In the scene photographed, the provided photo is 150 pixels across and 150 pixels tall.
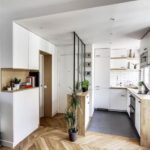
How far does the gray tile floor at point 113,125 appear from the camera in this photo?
316 cm

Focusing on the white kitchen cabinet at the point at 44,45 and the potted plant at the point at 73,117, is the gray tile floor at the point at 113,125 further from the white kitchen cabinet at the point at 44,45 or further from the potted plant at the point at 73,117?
the white kitchen cabinet at the point at 44,45

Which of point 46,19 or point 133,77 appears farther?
point 133,77

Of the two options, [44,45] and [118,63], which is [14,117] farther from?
[118,63]

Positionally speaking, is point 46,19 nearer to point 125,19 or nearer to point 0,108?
point 125,19

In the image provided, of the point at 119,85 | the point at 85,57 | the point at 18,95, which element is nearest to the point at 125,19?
the point at 85,57

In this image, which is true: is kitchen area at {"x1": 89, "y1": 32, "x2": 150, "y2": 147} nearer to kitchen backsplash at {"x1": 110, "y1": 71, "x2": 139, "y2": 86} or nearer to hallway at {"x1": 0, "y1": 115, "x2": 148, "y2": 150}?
kitchen backsplash at {"x1": 110, "y1": 71, "x2": 139, "y2": 86}

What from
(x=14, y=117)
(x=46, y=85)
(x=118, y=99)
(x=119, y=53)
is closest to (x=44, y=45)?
(x=46, y=85)

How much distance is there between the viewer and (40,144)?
103 inches

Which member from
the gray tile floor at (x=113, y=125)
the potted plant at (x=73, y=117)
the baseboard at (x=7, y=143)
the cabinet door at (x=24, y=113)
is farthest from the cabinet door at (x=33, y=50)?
the gray tile floor at (x=113, y=125)

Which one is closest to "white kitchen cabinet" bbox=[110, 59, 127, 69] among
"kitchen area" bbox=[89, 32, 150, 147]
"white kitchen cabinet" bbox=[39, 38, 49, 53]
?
"kitchen area" bbox=[89, 32, 150, 147]

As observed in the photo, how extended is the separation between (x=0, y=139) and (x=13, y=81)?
1.18m

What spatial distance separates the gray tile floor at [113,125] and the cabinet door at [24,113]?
1.45 m

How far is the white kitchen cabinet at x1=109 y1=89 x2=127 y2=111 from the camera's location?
15.9ft

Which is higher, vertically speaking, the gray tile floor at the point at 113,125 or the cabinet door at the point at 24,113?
the cabinet door at the point at 24,113
